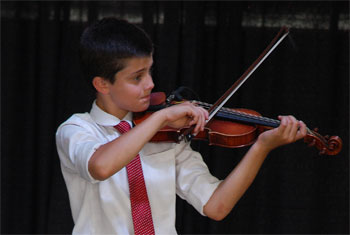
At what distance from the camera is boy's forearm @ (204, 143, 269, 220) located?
4.55 feet

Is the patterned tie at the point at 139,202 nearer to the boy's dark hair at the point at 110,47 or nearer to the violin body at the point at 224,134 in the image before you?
the violin body at the point at 224,134

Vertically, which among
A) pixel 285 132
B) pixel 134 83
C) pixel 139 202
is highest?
pixel 134 83

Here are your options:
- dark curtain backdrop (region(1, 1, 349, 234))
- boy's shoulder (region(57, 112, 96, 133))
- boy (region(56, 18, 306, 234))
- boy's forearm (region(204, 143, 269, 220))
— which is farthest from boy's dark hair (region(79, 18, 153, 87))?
dark curtain backdrop (region(1, 1, 349, 234))

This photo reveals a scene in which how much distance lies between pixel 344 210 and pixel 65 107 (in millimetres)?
1349

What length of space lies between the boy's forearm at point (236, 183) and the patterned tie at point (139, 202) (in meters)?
0.17

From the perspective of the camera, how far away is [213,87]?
2.36 meters

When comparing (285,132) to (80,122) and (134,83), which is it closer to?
(134,83)

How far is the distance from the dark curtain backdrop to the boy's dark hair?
33.4 inches

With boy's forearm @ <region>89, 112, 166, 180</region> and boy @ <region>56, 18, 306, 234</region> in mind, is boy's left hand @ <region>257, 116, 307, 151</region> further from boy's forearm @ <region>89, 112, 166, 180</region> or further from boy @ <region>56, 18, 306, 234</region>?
boy's forearm @ <region>89, 112, 166, 180</region>

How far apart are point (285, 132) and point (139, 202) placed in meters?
0.43

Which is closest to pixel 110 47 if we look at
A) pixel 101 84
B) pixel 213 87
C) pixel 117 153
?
pixel 101 84

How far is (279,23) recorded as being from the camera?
2.32m

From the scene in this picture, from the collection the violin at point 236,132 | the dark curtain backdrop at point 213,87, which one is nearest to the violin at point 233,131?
the violin at point 236,132

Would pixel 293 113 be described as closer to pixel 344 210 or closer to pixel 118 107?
pixel 344 210
